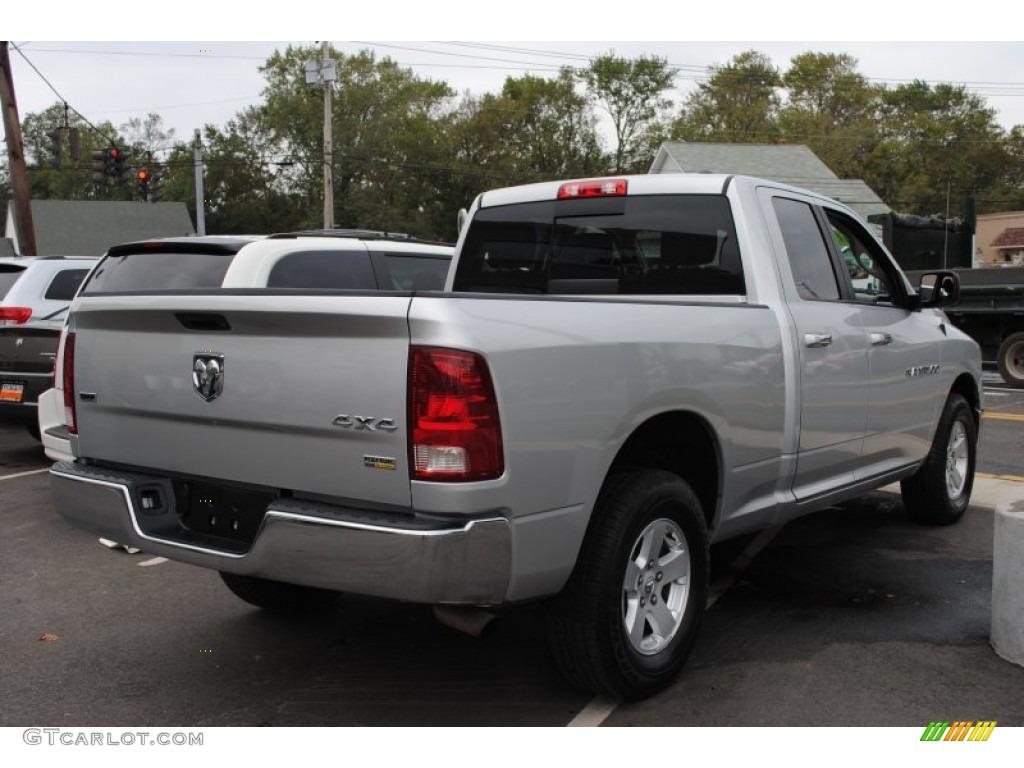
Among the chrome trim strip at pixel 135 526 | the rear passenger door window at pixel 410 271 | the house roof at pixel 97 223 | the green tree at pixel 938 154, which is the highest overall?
the green tree at pixel 938 154

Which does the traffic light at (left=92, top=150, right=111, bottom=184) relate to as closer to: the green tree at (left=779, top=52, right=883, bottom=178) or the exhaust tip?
the exhaust tip

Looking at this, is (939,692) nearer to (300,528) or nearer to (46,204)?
(300,528)

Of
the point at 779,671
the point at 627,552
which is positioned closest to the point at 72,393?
the point at 627,552

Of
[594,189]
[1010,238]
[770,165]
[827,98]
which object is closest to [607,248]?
[594,189]

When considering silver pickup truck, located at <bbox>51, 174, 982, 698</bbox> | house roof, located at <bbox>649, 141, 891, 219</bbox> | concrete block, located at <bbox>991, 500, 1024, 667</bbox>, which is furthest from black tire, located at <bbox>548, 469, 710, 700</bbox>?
house roof, located at <bbox>649, 141, 891, 219</bbox>

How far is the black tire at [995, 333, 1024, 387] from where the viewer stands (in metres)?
14.6

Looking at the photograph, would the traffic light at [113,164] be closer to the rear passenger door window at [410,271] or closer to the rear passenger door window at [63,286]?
the rear passenger door window at [63,286]

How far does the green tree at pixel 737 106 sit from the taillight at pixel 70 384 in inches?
2738

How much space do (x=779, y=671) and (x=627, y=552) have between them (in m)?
1.01

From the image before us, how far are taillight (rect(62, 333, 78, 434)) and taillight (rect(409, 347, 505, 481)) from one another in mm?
1787

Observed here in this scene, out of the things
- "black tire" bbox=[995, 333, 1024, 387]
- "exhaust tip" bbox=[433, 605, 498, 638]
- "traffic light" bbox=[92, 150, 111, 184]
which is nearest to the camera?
"exhaust tip" bbox=[433, 605, 498, 638]

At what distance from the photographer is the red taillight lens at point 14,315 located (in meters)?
8.81

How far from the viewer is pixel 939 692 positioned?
3717mm

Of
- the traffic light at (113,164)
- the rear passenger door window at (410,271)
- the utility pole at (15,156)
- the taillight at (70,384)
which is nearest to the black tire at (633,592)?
the taillight at (70,384)
